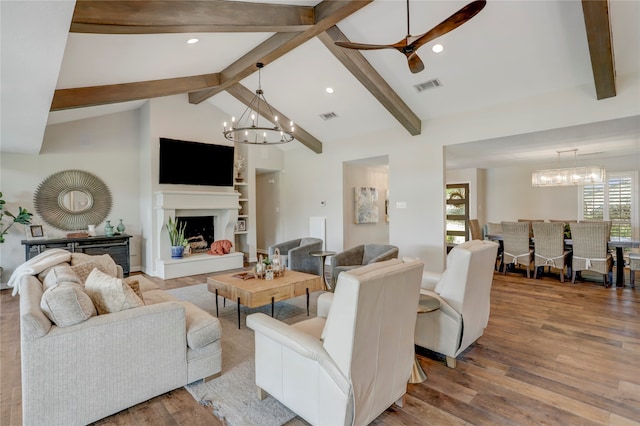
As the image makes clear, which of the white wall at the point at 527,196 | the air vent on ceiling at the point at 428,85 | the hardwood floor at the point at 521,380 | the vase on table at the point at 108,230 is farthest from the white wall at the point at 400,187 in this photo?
the white wall at the point at 527,196

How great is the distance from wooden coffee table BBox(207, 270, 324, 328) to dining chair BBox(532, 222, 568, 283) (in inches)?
170

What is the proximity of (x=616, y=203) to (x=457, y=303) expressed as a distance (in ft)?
24.9

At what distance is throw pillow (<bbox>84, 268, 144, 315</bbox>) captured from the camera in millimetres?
2213

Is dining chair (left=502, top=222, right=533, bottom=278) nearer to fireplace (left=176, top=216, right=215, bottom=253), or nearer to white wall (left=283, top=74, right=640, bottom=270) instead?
white wall (left=283, top=74, right=640, bottom=270)

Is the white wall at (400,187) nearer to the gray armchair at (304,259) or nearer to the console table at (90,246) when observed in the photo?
the gray armchair at (304,259)

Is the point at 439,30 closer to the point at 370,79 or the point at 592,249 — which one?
the point at 370,79

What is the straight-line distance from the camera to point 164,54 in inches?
166

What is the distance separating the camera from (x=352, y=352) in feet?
5.25

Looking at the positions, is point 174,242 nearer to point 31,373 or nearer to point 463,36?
point 31,373

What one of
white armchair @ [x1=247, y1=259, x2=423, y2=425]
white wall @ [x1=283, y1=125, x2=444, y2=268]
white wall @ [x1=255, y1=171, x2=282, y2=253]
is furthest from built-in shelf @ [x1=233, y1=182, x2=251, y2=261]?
white armchair @ [x1=247, y1=259, x2=423, y2=425]

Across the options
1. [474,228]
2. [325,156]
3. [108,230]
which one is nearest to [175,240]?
[108,230]

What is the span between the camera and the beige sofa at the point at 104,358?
5.98 feet

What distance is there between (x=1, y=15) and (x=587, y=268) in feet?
24.3

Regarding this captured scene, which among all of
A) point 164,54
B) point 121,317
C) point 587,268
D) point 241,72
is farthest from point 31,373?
point 587,268
